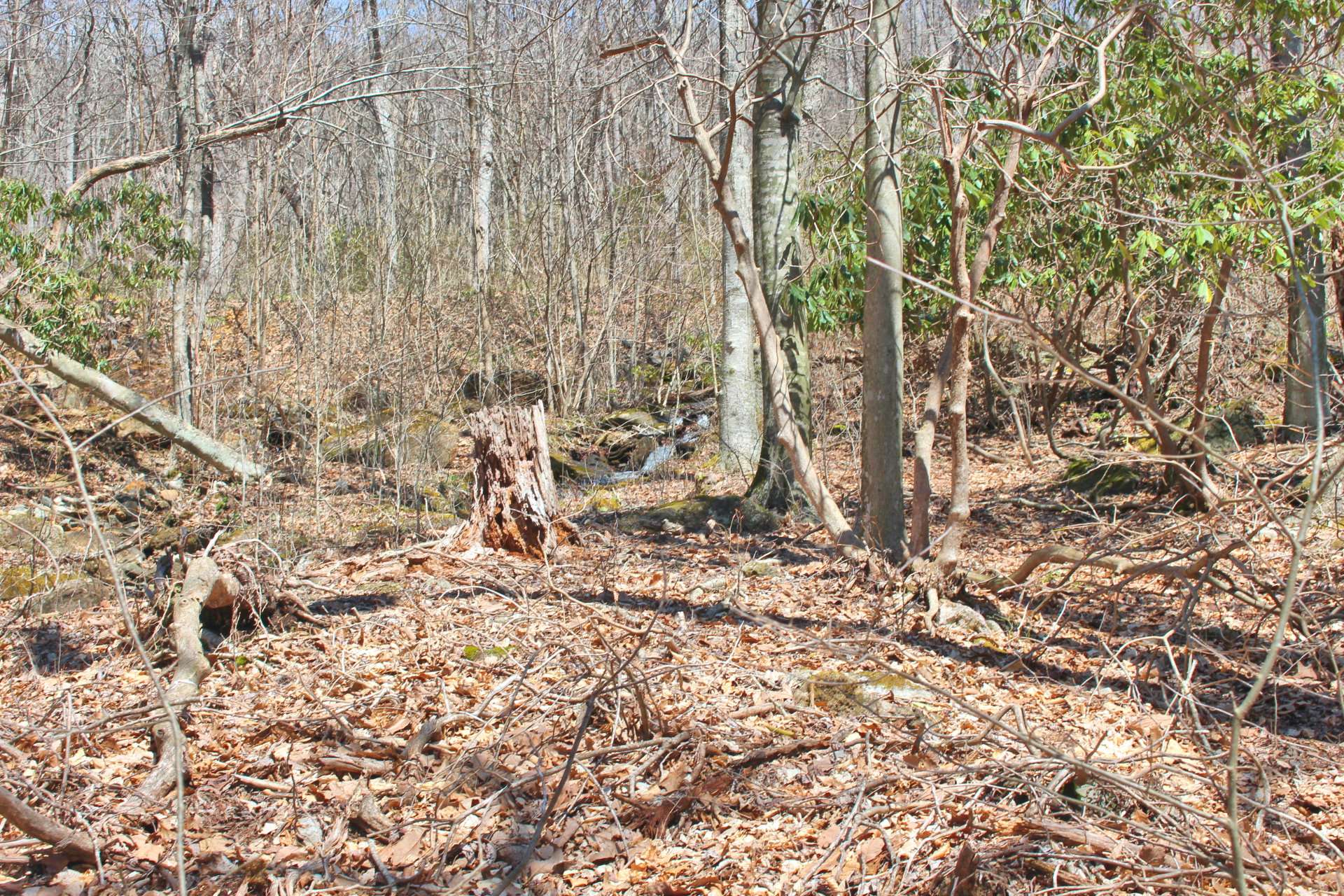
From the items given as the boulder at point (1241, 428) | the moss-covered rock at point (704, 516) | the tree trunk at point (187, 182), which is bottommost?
the moss-covered rock at point (704, 516)

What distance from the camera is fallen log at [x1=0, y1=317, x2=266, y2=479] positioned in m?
9.70

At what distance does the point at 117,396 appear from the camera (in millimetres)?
10609

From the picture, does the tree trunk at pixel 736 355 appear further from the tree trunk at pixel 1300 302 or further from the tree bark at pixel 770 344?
the tree trunk at pixel 1300 302

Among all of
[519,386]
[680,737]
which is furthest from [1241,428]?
[519,386]

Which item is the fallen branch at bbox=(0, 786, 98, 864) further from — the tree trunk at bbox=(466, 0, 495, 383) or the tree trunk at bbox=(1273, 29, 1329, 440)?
the tree trunk at bbox=(466, 0, 495, 383)

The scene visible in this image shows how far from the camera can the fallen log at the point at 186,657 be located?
361 centimetres

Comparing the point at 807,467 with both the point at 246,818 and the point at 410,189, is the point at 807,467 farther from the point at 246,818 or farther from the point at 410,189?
the point at 410,189

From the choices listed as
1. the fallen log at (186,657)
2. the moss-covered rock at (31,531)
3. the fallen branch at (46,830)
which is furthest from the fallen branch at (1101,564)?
the moss-covered rock at (31,531)

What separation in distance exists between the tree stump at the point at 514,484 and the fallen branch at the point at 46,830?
12.7 ft

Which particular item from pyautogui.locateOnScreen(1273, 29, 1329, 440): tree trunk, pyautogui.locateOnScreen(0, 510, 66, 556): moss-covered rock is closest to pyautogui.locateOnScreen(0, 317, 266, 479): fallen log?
pyautogui.locateOnScreen(0, 510, 66, 556): moss-covered rock

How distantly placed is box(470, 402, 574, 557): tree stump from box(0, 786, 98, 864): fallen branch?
387cm

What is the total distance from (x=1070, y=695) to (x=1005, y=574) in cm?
179

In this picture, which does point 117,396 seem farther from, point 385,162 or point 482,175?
point 385,162

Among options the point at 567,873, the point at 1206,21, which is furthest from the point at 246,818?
the point at 1206,21
